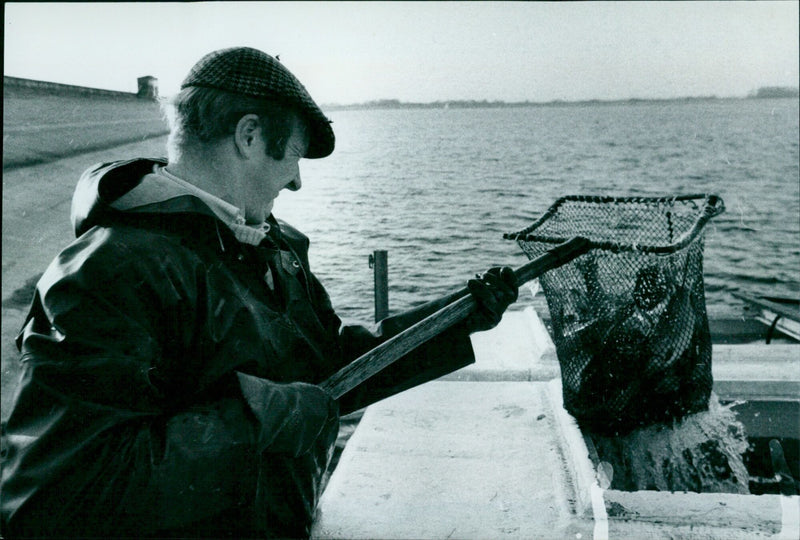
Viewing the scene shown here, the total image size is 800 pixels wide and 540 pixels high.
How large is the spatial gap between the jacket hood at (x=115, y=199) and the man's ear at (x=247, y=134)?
25 centimetres

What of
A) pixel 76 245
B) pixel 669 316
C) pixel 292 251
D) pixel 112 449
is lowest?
pixel 669 316

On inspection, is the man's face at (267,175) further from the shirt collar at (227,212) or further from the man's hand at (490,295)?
the man's hand at (490,295)

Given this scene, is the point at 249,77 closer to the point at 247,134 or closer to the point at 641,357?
the point at 247,134

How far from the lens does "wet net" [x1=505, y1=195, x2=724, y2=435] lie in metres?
3.39

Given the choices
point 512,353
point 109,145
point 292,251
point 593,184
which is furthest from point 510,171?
point 292,251

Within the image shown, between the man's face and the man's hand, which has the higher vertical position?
the man's face

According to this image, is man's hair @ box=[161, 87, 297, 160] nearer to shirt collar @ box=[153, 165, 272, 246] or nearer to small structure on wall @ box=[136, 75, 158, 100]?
shirt collar @ box=[153, 165, 272, 246]

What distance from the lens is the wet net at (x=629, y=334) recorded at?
3389mm

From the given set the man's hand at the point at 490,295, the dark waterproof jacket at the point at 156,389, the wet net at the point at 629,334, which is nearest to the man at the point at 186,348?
the dark waterproof jacket at the point at 156,389

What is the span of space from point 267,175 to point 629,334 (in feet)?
7.70

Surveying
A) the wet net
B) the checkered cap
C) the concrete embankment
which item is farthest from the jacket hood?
the concrete embankment

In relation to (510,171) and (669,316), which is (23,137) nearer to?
(669,316)

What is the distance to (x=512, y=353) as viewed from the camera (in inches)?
183

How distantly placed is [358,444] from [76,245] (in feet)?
6.88
